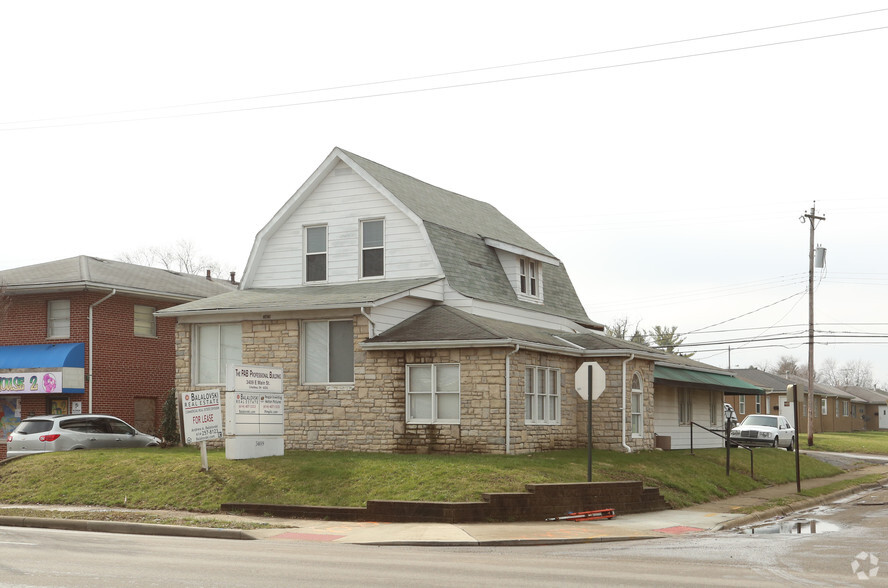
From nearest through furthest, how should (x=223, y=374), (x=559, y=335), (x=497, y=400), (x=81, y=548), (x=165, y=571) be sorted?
1. (x=165, y=571)
2. (x=81, y=548)
3. (x=497, y=400)
4. (x=223, y=374)
5. (x=559, y=335)

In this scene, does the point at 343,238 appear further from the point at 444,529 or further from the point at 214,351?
the point at 444,529

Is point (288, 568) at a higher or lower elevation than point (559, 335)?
lower

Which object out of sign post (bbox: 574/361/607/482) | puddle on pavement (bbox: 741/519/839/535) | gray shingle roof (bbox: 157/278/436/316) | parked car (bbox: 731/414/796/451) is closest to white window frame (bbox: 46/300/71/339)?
gray shingle roof (bbox: 157/278/436/316)

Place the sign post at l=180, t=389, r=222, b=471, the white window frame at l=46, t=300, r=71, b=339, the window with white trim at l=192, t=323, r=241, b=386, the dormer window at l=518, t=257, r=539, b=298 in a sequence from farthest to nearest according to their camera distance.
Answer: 1. the white window frame at l=46, t=300, r=71, b=339
2. the dormer window at l=518, t=257, r=539, b=298
3. the window with white trim at l=192, t=323, r=241, b=386
4. the sign post at l=180, t=389, r=222, b=471

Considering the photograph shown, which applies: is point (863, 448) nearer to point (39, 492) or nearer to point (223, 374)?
point (223, 374)

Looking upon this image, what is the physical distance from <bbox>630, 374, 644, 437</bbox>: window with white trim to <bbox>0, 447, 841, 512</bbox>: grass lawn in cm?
307

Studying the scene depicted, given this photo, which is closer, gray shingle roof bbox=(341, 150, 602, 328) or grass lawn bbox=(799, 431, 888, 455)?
gray shingle roof bbox=(341, 150, 602, 328)

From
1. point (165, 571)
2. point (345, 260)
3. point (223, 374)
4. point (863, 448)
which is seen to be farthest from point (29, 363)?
point (863, 448)

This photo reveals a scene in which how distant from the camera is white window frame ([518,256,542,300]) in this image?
31.6m

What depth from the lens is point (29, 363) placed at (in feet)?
104

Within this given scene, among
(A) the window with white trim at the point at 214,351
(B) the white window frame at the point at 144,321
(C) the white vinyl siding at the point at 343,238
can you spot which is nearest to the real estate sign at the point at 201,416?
(A) the window with white trim at the point at 214,351

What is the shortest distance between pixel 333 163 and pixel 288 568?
18682mm

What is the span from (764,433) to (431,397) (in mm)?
21003

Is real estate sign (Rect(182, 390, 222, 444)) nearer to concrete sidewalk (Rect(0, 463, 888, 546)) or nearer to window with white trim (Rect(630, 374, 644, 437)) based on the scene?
concrete sidewalk (Rect(0, 463, 888, 546))
